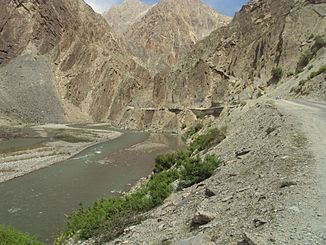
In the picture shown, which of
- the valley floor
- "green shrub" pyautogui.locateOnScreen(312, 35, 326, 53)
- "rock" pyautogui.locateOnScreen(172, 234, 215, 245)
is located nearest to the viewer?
the valley floor

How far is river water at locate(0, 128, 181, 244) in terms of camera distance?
23031mm

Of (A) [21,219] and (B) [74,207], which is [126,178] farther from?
(A) [21,219]

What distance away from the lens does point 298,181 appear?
1105 cm

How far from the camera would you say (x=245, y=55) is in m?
91.8

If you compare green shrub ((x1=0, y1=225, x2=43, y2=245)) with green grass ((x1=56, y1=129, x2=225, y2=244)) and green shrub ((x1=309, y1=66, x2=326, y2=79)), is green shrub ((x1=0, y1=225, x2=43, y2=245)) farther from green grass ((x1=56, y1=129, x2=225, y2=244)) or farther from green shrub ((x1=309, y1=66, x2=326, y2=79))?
green shrub ((x1=309, y1=66, x2=326, y2=79))

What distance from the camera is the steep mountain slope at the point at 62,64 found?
121562 millimetres

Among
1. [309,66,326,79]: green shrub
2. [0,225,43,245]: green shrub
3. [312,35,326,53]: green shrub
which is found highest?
[312,35,326,53]: green shrub

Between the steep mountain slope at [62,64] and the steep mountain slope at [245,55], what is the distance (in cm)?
2002

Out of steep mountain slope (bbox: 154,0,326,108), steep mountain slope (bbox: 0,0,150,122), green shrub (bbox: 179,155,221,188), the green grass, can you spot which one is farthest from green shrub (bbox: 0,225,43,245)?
steep mountain slope (bbox: 0,0,150,122)

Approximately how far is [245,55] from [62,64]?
62800mm

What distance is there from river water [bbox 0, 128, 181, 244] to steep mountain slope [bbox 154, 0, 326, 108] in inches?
1185

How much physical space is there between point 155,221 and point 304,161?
4950 mm

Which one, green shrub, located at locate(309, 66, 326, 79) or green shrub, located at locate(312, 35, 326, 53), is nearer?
green shrub, located at locate(309, 66, 326, 79)

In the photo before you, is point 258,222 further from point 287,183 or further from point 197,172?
point 197,172
